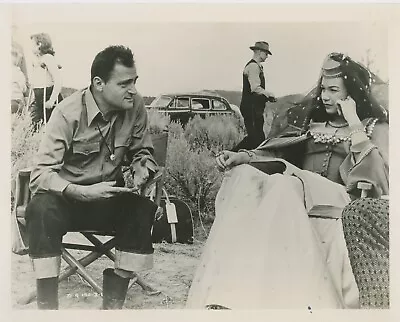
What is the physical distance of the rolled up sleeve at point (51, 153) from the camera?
55.1 inches

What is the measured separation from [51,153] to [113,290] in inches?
14.6

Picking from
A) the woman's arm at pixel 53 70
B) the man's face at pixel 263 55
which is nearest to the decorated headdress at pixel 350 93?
the man's face at pixel 263 55

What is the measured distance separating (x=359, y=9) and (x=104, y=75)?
2.17ft

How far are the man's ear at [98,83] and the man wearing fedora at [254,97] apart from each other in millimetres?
351

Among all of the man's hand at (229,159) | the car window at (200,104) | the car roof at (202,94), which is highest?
the car roof at (202,94)

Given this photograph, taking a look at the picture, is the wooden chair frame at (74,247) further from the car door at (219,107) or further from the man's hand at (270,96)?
the man's hand at (270,96)

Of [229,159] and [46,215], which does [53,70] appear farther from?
[229,159]

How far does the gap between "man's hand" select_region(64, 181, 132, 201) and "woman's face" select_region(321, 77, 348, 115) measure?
21.5 inches

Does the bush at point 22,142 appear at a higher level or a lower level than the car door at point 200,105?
lower

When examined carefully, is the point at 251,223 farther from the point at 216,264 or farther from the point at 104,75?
the point at 104,75


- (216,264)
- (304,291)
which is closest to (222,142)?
(216,264)

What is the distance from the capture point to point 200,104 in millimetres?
1426

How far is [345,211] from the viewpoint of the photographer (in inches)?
56.7

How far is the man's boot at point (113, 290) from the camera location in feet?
4.63
